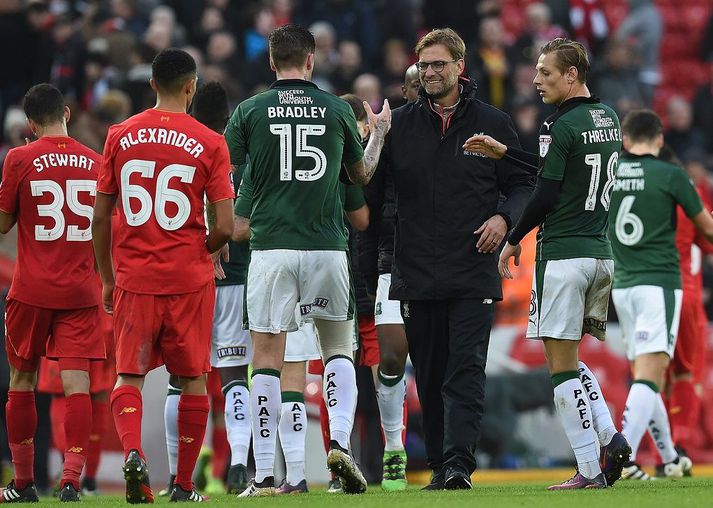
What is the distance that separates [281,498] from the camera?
8.26 m

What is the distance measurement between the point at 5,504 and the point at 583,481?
137 inches

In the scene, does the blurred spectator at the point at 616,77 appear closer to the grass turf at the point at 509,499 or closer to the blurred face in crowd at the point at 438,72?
the blurred face in crowd at the point at 438,72

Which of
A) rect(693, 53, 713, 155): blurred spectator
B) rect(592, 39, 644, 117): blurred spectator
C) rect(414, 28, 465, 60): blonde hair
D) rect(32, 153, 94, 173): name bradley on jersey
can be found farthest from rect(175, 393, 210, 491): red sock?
rect(693, 53, 713, 155): blurred spectator

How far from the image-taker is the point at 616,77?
20.4 meters

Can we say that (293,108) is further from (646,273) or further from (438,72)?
(646,273)

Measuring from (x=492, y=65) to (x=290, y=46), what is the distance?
11086mm

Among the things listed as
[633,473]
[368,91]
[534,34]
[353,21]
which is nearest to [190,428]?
[633,473]

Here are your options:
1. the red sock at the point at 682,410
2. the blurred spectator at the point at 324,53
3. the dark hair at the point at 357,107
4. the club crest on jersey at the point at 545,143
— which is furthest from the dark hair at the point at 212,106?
the blurred spectator at the point at 324,53

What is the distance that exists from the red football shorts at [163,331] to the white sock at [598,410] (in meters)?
2.35

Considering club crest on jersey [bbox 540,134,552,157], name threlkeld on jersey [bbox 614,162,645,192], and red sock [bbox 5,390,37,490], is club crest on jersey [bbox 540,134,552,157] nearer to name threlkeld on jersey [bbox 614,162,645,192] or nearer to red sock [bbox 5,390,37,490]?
name threlkeld on jersey [bbox 614,162,645,192]

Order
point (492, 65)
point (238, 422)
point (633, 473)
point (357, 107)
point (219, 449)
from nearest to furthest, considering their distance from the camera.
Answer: point (238, 422) → point (357, 107) → point (633, 473) → point (219, 449) → point (492, 65)

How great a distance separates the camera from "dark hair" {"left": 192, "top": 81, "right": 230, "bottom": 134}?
10.3 meters

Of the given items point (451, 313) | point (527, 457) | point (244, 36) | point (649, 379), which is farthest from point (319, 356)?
point (244, 36)

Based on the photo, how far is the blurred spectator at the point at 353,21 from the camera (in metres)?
19.9
